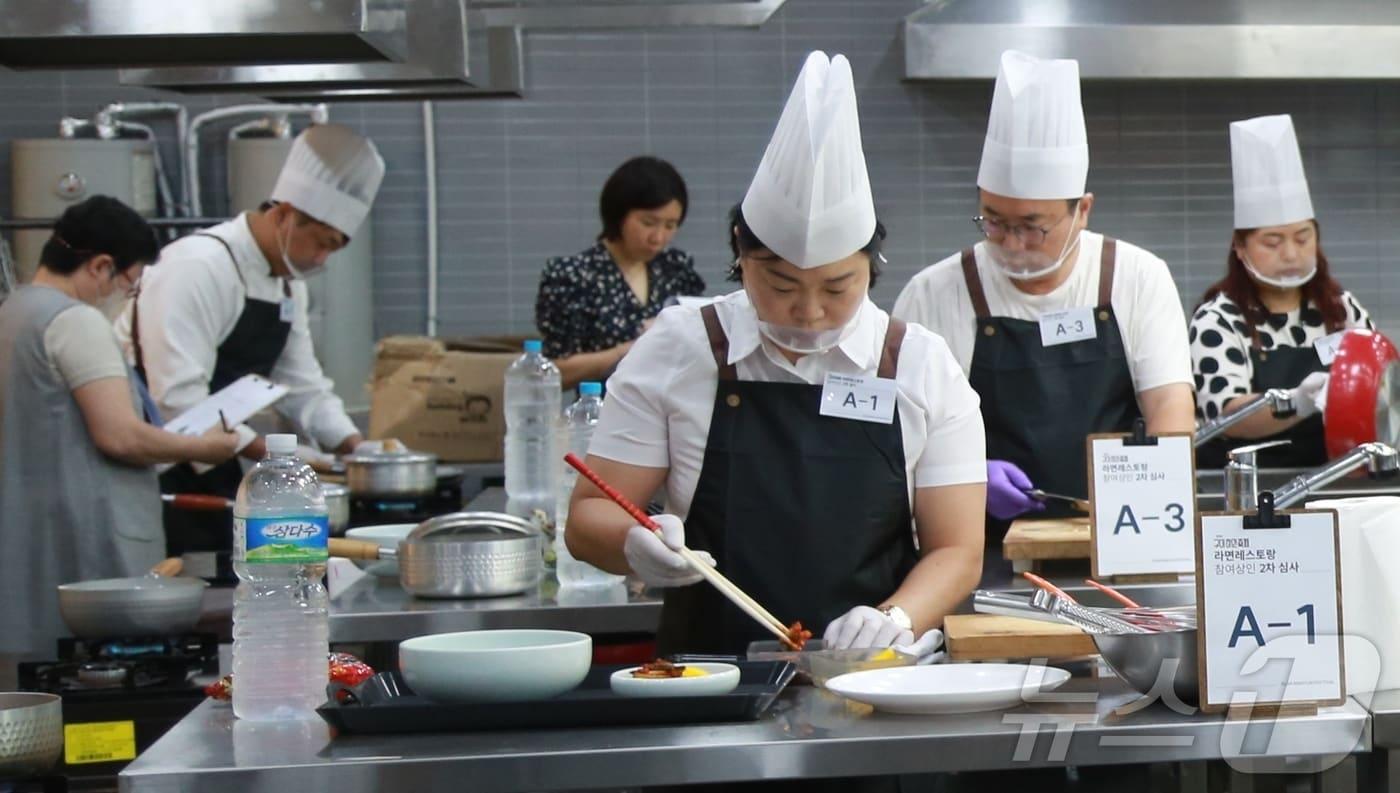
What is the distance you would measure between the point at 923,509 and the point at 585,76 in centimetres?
404

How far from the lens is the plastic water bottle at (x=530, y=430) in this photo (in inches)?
156

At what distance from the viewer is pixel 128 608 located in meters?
3.06

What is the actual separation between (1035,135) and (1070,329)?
0.37m

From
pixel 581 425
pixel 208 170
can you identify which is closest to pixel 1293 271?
pixel 581 425

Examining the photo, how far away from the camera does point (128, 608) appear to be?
306 cm

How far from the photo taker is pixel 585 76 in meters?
6.13

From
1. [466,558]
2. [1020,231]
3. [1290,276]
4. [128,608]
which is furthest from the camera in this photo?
[1290,276]

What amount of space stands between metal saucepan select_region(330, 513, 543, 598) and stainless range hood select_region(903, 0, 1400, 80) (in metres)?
3.06

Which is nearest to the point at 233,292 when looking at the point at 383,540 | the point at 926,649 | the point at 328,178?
the point at 328,178

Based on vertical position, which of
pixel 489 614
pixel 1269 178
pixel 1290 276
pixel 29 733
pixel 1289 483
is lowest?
pixel 29 733

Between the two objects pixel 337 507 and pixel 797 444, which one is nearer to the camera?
pixel 797 444

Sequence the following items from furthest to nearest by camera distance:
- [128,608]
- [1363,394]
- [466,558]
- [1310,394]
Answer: [1310,394]
[1363,394]
[128,608]
[466,558]

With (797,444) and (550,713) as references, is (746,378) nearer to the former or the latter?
(797,444)

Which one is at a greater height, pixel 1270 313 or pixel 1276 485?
pixel 1270 313
